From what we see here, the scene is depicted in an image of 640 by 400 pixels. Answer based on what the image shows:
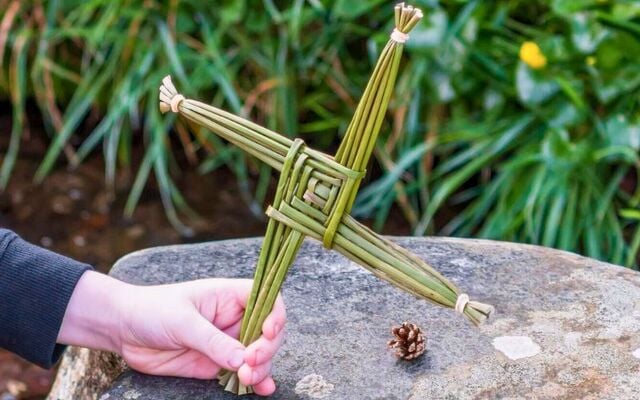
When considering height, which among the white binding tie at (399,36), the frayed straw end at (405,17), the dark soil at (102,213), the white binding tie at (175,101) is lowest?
the dark soil at (102,213)

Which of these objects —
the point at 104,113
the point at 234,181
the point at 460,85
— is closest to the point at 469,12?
the point at 460,85

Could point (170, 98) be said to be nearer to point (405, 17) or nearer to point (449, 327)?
point (405, 17)

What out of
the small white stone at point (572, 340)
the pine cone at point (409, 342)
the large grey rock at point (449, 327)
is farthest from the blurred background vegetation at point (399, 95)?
the pine cone at point (409, 342)

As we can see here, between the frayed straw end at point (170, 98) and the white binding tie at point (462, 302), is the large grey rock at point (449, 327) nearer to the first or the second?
the white binding tie at point (462, 302)

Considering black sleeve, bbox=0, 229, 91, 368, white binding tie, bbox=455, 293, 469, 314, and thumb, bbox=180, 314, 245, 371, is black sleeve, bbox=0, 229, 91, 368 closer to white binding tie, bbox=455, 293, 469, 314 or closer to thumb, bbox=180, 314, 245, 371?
thumb, bbox=180, 314, 245, 371

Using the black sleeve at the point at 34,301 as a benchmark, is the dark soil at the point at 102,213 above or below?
below

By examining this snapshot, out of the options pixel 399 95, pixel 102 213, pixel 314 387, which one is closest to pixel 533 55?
pixel 399 95

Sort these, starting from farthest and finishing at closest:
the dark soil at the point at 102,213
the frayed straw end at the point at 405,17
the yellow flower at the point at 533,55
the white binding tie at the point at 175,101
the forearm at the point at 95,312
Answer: the dark soil at the point at 102,213 < the yellow flower at the point at 533,55 < the forearm at the point at 95,312 < the white binding tie at the point at 175,101 < the frayed straw end at the point at 405,17

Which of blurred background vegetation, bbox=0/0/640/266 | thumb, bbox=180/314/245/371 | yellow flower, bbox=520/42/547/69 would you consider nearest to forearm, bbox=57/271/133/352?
thumb, bbox=180/314/245/371

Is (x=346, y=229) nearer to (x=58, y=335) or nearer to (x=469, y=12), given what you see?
(x=58, y=335)
